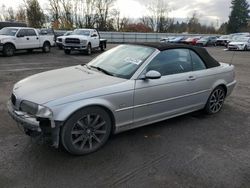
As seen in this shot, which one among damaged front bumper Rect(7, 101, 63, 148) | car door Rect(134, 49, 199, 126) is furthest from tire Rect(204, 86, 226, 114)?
damaged front bumper Rect(7, 101, 63, 148)

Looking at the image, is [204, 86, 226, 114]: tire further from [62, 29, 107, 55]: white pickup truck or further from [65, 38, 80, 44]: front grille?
[65, 38, 80, 44]: front grille

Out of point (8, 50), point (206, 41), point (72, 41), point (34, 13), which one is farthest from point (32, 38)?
point (34, 13)

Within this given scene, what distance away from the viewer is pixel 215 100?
5.41 m

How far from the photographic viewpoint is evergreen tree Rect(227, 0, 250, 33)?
2447 inches

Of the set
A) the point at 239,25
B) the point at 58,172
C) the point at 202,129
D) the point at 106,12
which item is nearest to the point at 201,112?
the point at 202,129

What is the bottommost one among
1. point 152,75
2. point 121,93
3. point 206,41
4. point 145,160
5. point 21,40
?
point 206,41

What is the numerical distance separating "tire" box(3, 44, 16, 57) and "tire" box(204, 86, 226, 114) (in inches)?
546

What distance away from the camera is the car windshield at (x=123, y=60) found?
4152mm

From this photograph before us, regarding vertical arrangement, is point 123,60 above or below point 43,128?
above

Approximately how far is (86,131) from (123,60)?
1.49 meters

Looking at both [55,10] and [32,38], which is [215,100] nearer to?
[32,38]

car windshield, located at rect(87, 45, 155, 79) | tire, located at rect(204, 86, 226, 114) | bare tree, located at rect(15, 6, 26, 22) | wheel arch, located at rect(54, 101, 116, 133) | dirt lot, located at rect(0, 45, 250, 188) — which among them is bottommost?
dirt lot, located at rect(0, 45, 250, 188)

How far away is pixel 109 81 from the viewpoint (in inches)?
151

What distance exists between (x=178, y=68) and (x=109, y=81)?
145 centimetres
